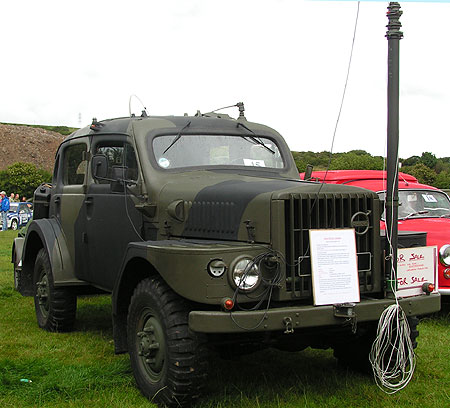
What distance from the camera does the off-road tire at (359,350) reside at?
530 cm

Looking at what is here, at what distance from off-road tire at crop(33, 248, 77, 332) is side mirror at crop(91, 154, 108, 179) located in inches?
59.1

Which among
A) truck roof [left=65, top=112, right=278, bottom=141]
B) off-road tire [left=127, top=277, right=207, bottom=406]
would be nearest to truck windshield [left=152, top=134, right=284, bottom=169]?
truck roof [left=65, top=112, right=278, bottom=141]

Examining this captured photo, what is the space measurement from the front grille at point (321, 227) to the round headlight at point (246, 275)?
0.86ft

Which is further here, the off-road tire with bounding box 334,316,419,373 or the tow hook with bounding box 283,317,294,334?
the off-road tire with bounding box 334,316,419,373

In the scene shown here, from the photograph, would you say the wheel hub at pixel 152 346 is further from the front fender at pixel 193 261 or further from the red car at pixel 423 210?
the red car at pixel 423 210

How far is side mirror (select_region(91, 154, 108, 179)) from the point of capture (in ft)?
19.3

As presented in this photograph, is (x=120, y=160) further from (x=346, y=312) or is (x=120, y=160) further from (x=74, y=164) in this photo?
(x=346, y=312)

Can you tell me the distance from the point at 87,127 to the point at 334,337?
3425 mm

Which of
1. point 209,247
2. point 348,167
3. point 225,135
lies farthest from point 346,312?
point 348,167

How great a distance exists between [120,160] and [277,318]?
2.49 meters

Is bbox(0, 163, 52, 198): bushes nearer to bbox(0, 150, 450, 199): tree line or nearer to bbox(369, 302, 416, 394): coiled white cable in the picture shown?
bbox(0, 150, 450, 199): tree line

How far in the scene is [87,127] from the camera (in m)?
6.98

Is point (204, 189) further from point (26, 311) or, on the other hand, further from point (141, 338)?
point (26, 311)

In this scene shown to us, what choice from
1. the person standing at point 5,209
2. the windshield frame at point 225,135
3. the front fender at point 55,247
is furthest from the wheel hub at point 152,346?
the person standing at point 5,209
